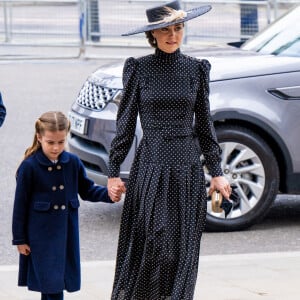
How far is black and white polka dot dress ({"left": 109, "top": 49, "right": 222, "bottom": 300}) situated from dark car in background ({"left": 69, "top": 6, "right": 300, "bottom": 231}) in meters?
2.59

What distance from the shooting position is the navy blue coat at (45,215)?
5.72 m

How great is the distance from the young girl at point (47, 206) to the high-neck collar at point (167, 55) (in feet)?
1.80

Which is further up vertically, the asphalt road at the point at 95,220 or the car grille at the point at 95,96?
the car grille at the point at 95,96

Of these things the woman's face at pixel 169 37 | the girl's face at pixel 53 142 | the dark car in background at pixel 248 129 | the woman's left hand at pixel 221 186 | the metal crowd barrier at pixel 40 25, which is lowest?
the metal crowd barrier at pixel 40 25

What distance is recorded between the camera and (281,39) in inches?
372

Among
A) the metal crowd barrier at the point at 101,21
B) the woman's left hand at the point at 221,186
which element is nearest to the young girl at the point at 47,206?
the woman's left hand at the point at 221,186

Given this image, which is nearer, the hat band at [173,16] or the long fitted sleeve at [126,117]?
the hat band at [173,16]

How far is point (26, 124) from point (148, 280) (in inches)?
305

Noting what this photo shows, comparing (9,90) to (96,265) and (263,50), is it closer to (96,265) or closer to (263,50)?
(263,50)

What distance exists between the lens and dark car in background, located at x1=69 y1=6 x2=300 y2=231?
336 inches

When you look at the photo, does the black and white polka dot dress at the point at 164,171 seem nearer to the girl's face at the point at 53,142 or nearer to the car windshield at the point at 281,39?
the girl's face at the point at 53,142

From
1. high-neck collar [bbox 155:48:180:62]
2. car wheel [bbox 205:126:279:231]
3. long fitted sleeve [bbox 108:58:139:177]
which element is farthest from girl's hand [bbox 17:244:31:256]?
car wheel [bbox 205:126:279:231]

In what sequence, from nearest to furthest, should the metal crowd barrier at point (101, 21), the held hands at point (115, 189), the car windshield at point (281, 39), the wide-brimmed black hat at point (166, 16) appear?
the wide-brimmed black hat at point (166, 16)
the held hands at point (115, 189)
the car windshield at point (281, 39)
the metal crowd barrier at point (101, 21)

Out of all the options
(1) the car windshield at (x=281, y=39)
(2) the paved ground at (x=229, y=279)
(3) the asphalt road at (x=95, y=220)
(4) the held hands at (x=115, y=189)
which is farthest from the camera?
(1) the car windshield at (x=281, y=39)
